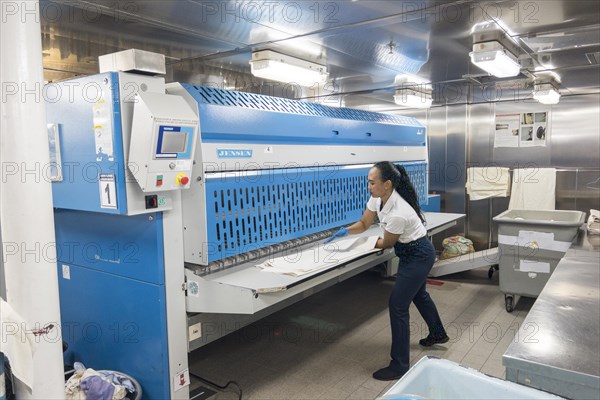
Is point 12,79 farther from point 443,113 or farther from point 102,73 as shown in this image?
point 443,113

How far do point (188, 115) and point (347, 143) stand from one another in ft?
5.90

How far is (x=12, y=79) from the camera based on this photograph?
140 centimetres

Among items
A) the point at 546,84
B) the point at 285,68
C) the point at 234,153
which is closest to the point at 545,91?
the point at 546,84

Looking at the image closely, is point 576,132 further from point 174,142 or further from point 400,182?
point 174,142

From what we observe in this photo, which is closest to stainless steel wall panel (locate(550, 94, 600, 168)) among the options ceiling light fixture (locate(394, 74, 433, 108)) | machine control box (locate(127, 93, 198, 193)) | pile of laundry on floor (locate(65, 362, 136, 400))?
ceiling light fixture (locate(394, 74, 433, 108))

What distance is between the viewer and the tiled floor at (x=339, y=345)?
9.80 ft

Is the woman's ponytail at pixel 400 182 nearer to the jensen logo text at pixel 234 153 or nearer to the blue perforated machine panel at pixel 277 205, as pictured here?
the blue perforated machine panel at pixel 277 205

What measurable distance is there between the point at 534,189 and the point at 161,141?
4.92m

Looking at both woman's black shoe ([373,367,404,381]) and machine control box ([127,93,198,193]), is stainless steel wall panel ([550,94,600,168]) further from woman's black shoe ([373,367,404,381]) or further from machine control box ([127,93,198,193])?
machine control box ([127,93,198,193])

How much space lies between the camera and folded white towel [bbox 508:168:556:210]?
5461 millimetres

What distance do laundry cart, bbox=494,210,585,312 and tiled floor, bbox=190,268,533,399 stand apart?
276 mm

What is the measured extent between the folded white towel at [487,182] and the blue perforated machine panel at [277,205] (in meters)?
2.50

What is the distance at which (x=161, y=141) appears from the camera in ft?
6.68

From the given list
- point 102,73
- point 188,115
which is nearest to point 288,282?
point 188,115
